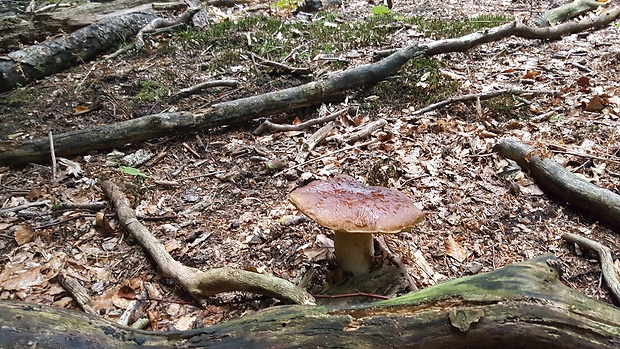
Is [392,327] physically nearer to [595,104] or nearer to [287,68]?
[595,104]

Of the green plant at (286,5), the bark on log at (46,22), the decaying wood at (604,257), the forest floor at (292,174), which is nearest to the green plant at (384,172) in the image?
the forest floor at (292,174)

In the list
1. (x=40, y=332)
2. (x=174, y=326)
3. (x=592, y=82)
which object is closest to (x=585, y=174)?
(x=592, y=82)

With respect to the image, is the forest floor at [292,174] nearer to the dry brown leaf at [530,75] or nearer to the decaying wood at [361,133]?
the dry brown leaf at [530,75]

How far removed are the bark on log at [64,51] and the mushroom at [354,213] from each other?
527 cm

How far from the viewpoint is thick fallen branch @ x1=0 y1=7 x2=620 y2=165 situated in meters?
4.46

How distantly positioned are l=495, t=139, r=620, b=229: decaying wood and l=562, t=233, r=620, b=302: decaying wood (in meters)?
0.35

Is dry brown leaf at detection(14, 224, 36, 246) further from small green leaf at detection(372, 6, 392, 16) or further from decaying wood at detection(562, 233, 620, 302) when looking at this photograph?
small green leaf at detection(372, 6, 392, 16)

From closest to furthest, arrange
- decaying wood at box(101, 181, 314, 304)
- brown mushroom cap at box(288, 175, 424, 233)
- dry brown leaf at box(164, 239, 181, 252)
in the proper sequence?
brown mushroom cap at box(288, 175, 424, 233) → decaying wood at box(101, 181, 314, 304) → dry brown leaf at box(164, 239, 181, 252)

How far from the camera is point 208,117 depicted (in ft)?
16.1

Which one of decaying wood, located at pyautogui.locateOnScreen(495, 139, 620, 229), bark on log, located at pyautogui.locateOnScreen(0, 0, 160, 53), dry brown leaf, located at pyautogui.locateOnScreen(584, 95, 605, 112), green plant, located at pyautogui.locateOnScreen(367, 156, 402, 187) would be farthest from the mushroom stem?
bark on log, located at pyautogui.locateOnScreen(0, 0, 160, 53)

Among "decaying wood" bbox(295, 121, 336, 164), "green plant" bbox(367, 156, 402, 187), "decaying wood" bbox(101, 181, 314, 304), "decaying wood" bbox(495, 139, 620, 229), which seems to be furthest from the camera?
"decaying wood" bbox(295, 121, 336, 164)

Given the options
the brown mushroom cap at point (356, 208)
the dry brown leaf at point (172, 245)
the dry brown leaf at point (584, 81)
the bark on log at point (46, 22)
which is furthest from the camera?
the bark on log at point (46, 22)

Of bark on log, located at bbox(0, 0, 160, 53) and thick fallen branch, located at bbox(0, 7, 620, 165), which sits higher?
bark on log, located at bbox(0, 0, 160, 53)

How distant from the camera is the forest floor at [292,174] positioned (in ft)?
9.92
